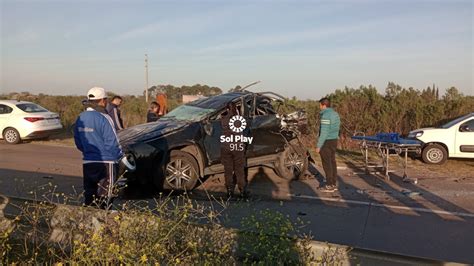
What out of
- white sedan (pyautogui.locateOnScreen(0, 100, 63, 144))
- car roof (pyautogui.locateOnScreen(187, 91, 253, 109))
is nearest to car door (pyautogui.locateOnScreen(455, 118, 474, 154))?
car roof (pyautogui.locateOnScreen(187, 91, 253, 109))

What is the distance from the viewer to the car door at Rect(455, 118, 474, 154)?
1284 cm

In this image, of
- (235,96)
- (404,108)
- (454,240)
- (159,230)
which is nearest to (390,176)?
(235,96)

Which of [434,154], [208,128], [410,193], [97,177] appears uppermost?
[208,128]

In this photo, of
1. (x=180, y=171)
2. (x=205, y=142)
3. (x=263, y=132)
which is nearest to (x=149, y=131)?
(x=180, y=171)

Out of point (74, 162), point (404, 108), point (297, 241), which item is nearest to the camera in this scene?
point (297, 241)

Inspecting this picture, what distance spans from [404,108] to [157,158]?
11.9 meters

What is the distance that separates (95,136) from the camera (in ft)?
17.6

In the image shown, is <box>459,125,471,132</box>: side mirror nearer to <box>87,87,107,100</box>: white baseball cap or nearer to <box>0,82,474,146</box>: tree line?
<box>0,82,474,146</box>: tree line

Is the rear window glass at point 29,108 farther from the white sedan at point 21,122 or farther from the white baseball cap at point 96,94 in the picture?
the white baseball cap at point 96,94

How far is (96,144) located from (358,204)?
461cm

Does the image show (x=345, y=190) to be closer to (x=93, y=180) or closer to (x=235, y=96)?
(x=235, y=96)

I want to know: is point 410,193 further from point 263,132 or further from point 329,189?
point 263,132

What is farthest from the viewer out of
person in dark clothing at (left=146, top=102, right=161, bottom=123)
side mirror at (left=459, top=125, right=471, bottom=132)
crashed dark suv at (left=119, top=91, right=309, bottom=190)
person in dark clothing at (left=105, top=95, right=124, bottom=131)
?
side mirror at (left=459, top=125, right=471, bottom=132)

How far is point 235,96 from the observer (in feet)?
32.1
